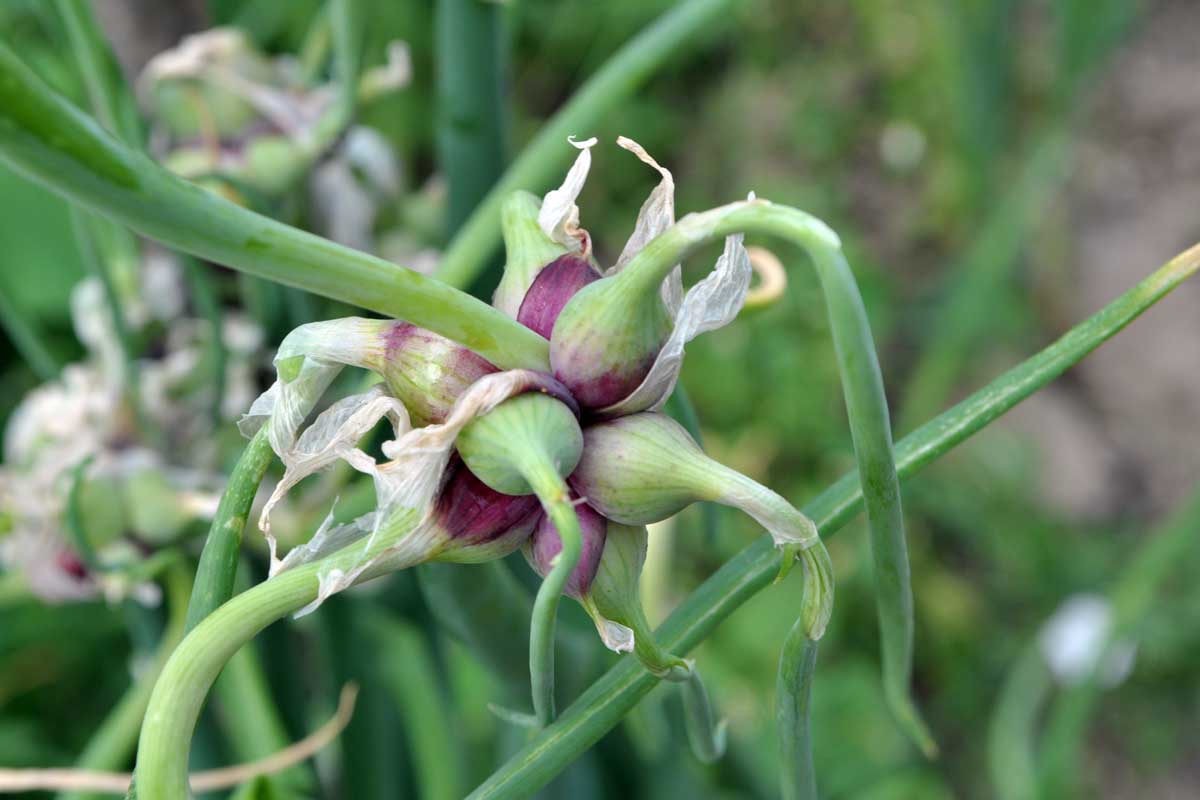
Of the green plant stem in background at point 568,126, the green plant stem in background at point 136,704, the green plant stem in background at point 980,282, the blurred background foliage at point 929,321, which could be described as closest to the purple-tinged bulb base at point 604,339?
the green plant stem in background at point 568,126

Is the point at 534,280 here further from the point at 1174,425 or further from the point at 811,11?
the point at 811,11

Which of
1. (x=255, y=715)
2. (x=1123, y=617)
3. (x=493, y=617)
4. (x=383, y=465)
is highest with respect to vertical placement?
(x=383, y=465)

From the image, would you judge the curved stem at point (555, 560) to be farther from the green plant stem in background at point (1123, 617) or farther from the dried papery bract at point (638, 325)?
the green plant stem in background at point (1123, 617)

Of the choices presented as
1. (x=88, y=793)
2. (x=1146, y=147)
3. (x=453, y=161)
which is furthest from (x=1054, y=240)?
(x=88, y=793)

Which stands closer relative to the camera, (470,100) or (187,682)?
(187,682)

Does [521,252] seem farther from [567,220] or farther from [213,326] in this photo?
[213,326]

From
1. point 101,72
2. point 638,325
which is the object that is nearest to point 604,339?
point 638,325

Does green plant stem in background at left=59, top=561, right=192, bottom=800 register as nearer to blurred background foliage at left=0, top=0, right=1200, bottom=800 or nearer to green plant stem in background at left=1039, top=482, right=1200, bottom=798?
blurred background foliage at left=0, top=0, right=1200, bottom=800
